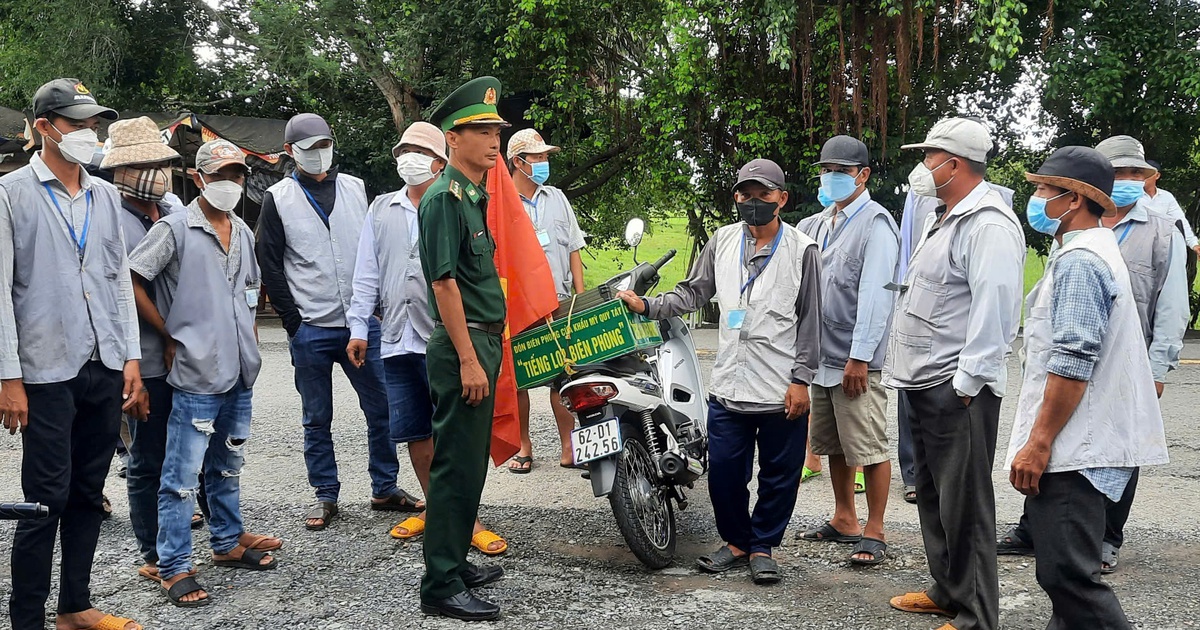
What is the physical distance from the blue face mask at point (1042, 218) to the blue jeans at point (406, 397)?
298 centimetres

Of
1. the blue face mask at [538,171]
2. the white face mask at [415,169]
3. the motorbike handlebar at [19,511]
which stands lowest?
the motorbike handlebar at [19,511]

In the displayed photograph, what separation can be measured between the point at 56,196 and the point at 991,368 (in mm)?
3547

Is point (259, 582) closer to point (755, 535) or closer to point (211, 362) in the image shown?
point (211, 362)

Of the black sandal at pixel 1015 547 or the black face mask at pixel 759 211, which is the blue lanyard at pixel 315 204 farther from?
the black sandal at pixel 1015 547

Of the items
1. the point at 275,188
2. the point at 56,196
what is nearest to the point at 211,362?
the point at 56,196

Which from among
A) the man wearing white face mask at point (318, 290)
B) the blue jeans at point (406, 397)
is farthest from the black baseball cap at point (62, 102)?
the blue jeans at point (406, 397)

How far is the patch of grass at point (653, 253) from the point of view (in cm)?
1650

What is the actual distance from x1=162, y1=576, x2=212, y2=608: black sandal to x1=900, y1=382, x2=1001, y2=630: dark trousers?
307 cm

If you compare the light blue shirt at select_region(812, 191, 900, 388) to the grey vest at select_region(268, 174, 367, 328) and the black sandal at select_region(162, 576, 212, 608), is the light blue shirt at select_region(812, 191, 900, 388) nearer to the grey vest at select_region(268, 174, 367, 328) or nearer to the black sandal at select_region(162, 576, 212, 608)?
the grey vest at select_region(268, 174, 367, 328)

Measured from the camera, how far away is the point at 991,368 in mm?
3637

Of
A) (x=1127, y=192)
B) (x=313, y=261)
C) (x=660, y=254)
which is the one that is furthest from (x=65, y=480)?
(x=660, y=254)

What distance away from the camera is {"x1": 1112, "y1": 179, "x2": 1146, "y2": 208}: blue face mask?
485 cm

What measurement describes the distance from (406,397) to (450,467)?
116 cm

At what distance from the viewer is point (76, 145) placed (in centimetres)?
382
